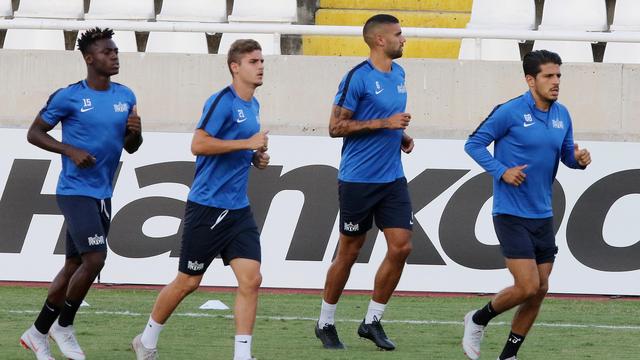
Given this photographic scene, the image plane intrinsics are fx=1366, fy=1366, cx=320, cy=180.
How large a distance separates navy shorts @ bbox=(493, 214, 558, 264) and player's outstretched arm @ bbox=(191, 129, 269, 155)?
5.18 ft

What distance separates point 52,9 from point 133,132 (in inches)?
330

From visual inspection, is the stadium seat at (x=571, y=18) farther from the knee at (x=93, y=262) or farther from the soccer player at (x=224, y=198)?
the knee at (x=93, y=262)

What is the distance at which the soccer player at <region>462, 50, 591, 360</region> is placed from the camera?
27.0ft

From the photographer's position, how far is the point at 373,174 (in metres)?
9.17

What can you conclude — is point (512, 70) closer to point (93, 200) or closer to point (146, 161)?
point (146, 161)

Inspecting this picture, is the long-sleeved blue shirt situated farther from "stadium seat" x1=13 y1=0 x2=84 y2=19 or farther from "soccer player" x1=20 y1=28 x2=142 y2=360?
"stadium seat" x1=13 y1=0 x2=84 y2=19

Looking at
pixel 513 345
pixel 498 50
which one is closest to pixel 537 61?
pixel 513 345

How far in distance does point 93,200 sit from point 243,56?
4.37 feet

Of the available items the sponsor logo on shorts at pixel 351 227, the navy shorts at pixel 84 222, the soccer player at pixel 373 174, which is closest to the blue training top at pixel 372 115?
the soccer player at pixel 373 174

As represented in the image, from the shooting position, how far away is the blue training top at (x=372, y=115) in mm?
9086

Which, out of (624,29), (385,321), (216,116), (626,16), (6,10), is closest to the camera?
(216,116)

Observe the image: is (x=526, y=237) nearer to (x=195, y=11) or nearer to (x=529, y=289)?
(x=529, y=289)

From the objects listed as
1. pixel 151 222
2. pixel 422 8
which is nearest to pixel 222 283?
pixel 151 222

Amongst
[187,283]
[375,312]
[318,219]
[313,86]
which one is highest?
[313,86]
